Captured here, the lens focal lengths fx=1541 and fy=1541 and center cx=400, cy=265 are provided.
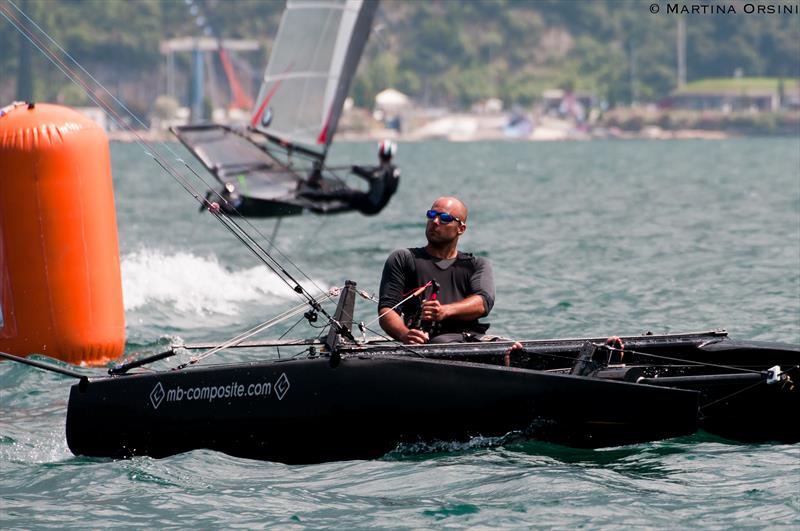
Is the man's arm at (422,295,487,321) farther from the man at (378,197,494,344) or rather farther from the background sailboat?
the background sailboat

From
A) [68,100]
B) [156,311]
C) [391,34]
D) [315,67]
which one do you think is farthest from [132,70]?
[156,311]

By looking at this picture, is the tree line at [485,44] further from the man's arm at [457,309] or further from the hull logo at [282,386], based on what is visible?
the hull logo at [282,386]

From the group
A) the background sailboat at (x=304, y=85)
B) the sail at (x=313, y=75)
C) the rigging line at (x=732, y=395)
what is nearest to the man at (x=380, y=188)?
the background sailboat at (x=304, y=85)

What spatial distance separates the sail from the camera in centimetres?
2503

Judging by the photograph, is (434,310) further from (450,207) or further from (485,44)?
(485,44)

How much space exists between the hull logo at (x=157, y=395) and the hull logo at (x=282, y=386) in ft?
2.24

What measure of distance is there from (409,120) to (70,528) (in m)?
143

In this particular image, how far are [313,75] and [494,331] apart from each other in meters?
13.0

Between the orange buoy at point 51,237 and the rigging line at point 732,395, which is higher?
the orange buoy at point 51,237

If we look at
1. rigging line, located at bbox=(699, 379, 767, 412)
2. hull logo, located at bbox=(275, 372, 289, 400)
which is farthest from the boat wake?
rigging line, located at bbox=(699, 379, 767, 412)

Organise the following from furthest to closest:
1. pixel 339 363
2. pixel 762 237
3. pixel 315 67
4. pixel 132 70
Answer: pixel 132 70, pixel 315 67, pixel 762 237, pixel 339 363

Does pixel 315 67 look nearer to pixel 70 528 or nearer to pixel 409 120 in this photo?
pixel 70 528

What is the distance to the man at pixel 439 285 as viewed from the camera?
8.84 metres

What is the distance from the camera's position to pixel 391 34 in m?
168
